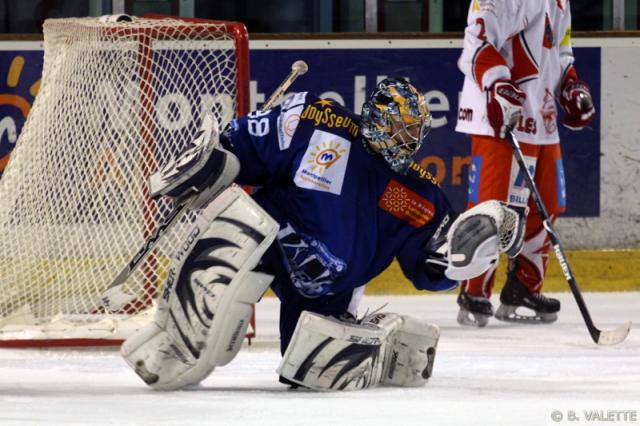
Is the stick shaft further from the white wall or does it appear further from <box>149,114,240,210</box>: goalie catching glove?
<box>149,114,240,210</box>: goalie catching glove

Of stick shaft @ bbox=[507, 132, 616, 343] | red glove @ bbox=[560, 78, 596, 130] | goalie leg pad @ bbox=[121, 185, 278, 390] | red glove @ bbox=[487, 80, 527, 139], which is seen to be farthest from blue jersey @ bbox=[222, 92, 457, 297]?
red glove @ bbox=[560, 78, 596, 130]

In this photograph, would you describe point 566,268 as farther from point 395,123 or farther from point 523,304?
point 395,123

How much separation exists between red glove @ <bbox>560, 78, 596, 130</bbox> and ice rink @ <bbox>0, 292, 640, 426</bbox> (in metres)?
0.72

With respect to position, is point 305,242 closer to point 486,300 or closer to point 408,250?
point 408,250

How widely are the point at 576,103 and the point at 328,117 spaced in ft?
5.65

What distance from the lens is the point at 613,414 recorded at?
3.25 m

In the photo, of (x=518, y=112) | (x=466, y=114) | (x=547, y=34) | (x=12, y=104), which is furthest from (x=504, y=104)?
(x=12, y=104)

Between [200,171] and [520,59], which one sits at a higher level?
[520,59]

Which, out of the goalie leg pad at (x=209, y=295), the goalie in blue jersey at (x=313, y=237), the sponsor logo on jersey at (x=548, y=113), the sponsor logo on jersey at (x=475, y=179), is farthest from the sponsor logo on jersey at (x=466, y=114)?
the goalie leg pad at (x=209, y=295)

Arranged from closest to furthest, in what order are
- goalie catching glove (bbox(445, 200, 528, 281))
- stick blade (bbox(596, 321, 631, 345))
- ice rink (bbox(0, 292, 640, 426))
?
1. ice rink (bbox(0, 292, 640, 426))
2. goalie catching glove (bbox(445, 200, 528, 281))
3. stick blade (bbox(596, 321, 631, 345))

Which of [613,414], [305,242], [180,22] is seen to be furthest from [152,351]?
[180,22]

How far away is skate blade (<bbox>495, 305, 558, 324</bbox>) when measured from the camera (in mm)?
5324

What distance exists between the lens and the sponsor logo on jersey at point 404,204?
3.74 meters

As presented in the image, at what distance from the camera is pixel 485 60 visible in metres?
5.16
